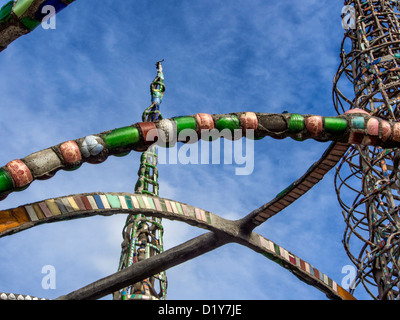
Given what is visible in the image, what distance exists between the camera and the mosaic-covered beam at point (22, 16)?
4.30m

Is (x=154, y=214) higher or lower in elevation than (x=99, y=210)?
higher

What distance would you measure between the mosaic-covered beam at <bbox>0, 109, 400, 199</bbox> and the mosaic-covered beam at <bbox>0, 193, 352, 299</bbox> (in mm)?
1039

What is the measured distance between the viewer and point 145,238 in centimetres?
1074

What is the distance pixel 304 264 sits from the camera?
→ 7.75 metres

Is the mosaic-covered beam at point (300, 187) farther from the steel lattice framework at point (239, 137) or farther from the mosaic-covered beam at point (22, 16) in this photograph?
the mosaic-covered beam at point (22, 16)

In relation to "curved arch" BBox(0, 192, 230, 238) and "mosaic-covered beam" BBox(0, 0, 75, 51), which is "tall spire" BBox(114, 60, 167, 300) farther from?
"mosaic-covered beam" BBox(0, 0, 75, 51)

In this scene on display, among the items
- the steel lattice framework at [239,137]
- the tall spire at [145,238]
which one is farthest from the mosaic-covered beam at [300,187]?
the tall spire at [145,238]

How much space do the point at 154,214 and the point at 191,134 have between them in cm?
207

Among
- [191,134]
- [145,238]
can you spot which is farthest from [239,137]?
[145,238]

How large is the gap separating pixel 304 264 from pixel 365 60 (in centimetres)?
593

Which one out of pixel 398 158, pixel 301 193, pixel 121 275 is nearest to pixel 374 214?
pixel 398 158

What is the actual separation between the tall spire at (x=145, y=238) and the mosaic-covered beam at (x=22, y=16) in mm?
6180

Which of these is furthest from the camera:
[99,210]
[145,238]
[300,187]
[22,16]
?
[145,238]

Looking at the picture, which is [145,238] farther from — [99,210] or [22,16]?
[22,16]
